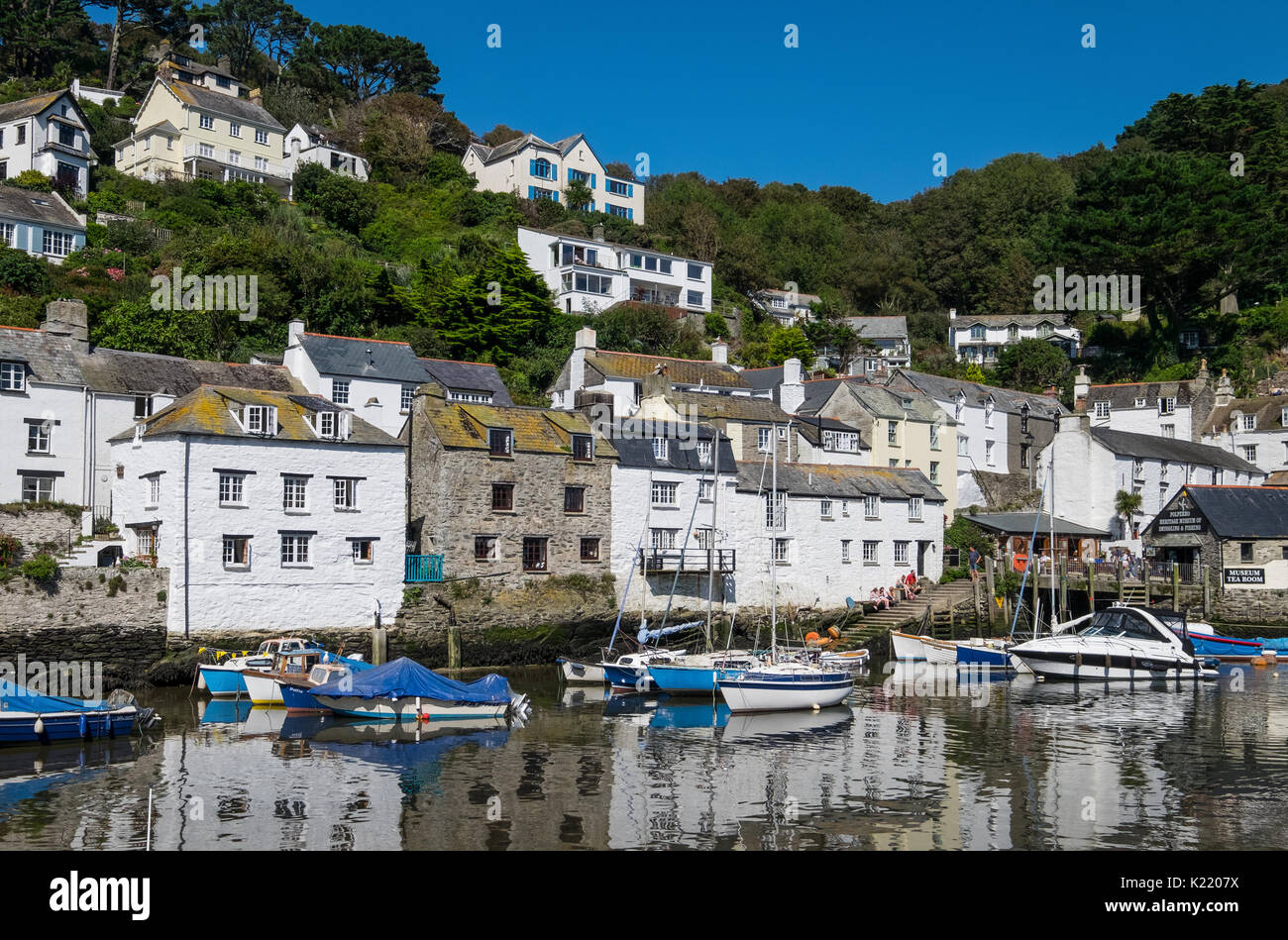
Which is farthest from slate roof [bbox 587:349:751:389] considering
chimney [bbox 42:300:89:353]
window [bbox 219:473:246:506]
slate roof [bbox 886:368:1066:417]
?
chimney [bbox 42:300:89:353]

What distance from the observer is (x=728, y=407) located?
58.5m

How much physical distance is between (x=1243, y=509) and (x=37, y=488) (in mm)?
56791

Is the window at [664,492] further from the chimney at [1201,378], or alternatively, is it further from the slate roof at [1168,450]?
the chimney at [1201,378]

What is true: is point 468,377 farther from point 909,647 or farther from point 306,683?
point 909,647

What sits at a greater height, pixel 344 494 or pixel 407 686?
pixel 344 494

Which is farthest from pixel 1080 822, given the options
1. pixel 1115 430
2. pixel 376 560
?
pixel 1115 430

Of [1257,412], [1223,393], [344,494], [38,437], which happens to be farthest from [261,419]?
[1223,393]

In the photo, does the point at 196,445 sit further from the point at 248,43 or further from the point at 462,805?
the point at 248,43

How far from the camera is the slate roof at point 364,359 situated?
52.1 m

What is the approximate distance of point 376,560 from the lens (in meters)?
42.5

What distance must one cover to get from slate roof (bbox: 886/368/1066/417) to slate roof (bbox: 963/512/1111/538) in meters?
9.07

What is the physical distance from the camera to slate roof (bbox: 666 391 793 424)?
57.4 metres

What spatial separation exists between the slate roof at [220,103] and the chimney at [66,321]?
147 ft
